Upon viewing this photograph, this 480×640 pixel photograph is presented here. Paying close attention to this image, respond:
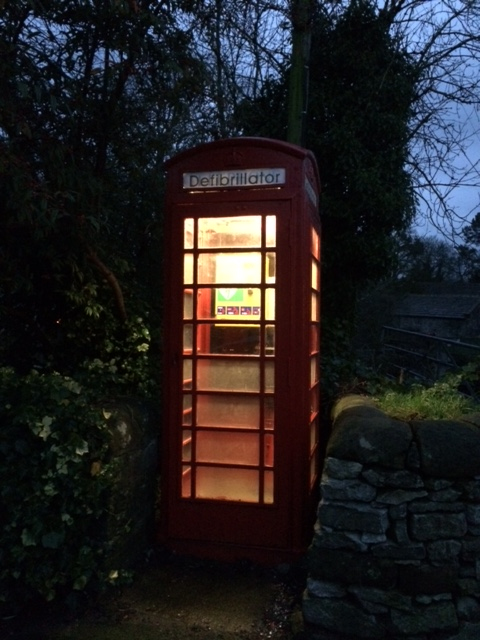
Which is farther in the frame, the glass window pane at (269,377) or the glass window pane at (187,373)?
the glass window pane at (187,373)

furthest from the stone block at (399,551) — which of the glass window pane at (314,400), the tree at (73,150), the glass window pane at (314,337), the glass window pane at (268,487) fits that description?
the tree at (73,150)

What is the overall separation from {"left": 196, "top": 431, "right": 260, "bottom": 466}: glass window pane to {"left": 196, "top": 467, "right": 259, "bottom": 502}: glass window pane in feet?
0.22

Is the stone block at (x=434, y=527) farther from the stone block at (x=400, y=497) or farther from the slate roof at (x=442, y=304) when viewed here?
the slate roof at (x=442, y=304)

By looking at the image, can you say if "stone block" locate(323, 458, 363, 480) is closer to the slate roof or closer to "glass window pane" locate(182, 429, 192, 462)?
"glass window pane" locate(182, 429, 192, 462)

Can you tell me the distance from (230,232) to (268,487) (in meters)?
1.72

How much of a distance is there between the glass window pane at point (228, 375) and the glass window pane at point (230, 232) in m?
0.78

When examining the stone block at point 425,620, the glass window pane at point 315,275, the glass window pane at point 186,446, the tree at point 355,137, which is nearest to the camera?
the stone block at point 425,620

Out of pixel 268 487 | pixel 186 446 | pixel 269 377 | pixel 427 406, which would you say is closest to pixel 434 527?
pixel 427 406

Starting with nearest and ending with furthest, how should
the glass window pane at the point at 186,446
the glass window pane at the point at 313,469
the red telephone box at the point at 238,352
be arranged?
the red telephone box at the point at 238,352 → the glass window pane at the point at 186,446 → the glass window pane at the point at 313,469

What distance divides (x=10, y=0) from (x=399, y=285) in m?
17.1

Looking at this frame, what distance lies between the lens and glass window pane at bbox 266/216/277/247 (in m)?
4.22

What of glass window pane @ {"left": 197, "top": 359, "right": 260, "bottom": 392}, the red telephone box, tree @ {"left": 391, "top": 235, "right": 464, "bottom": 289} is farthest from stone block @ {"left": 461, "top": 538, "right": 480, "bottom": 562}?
tree @ {"left": 391, "top": 235, "right": 464, "bottom": 289}

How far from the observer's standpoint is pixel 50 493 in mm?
3500

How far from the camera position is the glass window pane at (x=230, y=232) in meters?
4.27
